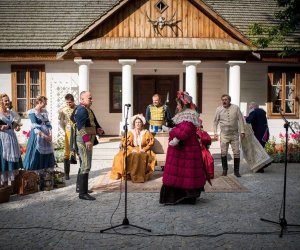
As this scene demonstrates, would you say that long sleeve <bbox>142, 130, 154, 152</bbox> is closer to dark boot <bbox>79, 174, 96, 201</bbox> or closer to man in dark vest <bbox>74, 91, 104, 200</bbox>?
man in dark vest <bbox>74, 91, 104, 200</bbox>

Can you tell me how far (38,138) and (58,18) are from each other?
35.2ft

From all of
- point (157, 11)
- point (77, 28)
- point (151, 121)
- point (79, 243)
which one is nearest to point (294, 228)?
point (79, 243)

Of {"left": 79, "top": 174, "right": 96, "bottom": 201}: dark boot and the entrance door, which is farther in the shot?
the entrance door

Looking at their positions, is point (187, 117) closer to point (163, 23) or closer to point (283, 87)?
point (163, 23)

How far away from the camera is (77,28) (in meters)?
16.2

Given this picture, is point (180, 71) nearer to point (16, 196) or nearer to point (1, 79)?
point (1, 79)

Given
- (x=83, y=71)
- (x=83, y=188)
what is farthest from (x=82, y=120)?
(x=83, y=71)

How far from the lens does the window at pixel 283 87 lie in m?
15.7

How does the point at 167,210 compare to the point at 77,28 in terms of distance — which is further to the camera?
the point at 77,28

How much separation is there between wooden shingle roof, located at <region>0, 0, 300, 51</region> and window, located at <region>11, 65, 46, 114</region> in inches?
39.3

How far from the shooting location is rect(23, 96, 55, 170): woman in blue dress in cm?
748

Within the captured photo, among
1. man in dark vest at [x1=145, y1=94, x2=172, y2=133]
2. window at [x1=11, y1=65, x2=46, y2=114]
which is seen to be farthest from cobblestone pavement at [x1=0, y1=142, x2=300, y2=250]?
window at [x1=11, y1=65, x2=46, y2=114]

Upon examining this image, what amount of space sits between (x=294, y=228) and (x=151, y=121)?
5745mm

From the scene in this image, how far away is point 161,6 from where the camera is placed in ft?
45.8
